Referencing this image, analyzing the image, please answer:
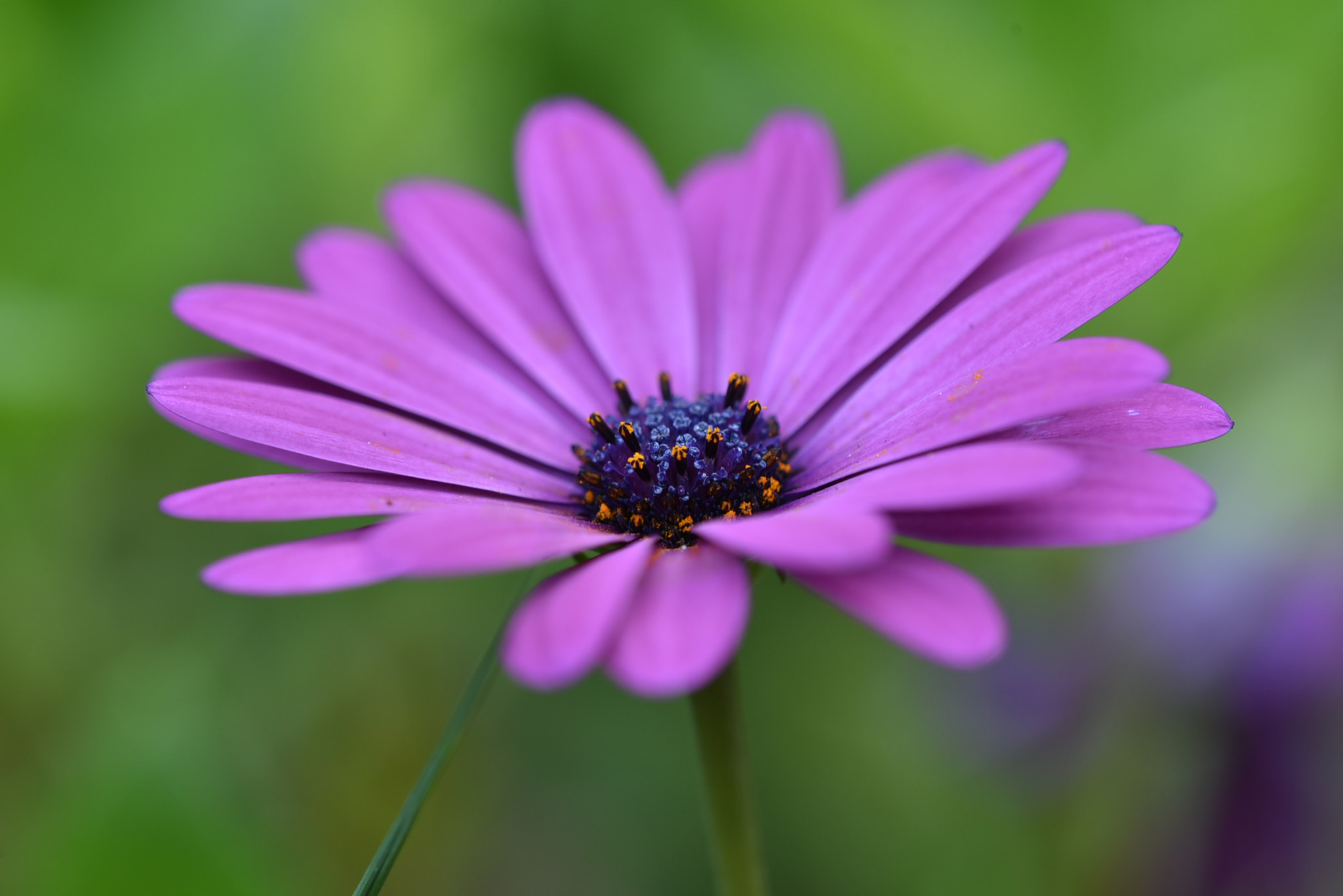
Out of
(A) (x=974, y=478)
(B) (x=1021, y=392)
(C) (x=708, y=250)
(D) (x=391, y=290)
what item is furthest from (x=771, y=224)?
(A) (x=974, y=478)

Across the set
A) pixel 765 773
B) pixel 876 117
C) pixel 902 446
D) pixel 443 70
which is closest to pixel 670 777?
pixel 765 773

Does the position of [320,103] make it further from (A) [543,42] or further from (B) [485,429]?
(B) [485,429]

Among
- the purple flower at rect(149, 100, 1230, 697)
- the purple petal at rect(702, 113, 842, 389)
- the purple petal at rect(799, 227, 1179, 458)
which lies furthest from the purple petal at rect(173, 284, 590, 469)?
the purple petal at rect(799, 227, 1179, 458)

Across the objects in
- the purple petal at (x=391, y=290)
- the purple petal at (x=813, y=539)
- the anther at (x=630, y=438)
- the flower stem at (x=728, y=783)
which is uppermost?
the purple petal at (x=391, y=290)

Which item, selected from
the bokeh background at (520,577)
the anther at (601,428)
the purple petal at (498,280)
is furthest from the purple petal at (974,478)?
the bokeh background at (520,577)

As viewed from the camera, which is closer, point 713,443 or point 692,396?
point 713,443

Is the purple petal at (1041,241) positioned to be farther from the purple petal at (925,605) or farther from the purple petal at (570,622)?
the purple petal at (570,622)

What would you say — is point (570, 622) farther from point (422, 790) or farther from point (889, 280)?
point (889, 280)
